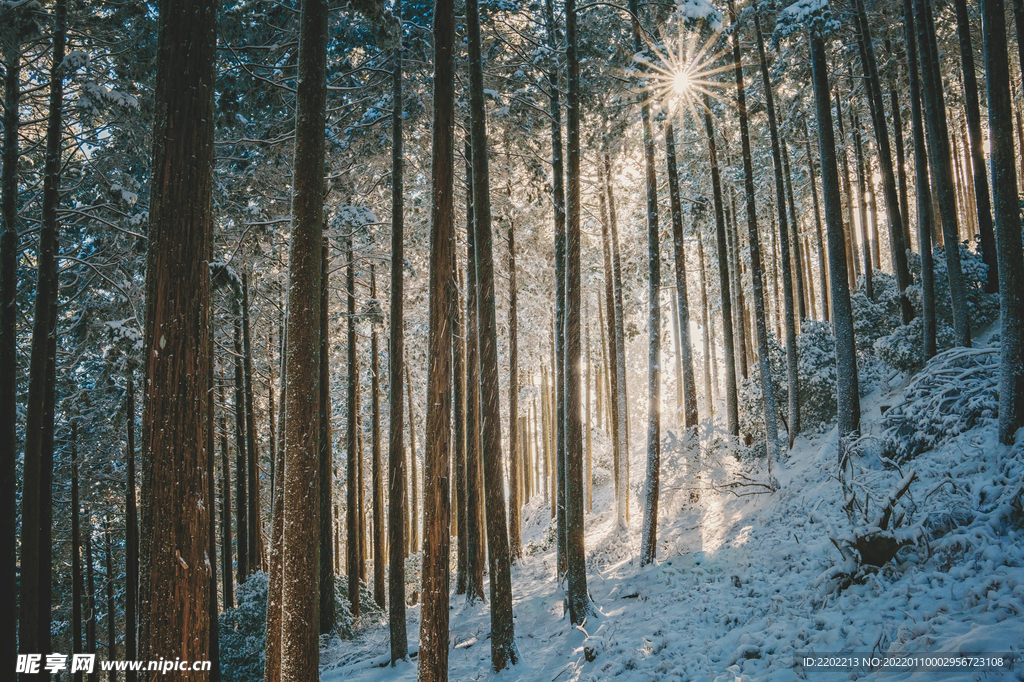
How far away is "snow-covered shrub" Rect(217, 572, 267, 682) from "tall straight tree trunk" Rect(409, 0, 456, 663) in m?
6.99

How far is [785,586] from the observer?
7.00 meters

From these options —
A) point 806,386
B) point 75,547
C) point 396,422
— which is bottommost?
point 75,547

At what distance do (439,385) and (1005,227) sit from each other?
790 cm

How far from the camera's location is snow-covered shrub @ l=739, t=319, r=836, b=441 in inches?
512

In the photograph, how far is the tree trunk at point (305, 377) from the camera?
421cm

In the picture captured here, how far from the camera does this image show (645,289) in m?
21.5

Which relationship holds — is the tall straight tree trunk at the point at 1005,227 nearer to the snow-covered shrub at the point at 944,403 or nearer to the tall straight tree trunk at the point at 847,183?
the snow-covered shrub at the point at 944,403

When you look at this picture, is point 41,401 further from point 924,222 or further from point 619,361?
point 924,222

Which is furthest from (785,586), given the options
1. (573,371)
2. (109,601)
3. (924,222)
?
(109,601)

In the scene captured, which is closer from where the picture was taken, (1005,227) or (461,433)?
(1005,227)

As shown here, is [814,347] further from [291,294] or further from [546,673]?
[291,294]

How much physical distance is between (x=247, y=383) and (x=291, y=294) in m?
→ 11.0

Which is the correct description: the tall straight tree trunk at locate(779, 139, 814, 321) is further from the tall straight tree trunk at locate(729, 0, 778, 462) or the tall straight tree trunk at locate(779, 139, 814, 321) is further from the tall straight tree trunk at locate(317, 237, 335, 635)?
the tall straight tree trunk at locate(317, 237, 335, 635)

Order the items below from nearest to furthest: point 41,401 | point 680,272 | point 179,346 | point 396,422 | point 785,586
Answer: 1. point 179,346
2. point 785,586
3. point 41,401
4. point 396,422
5. point 680,272
